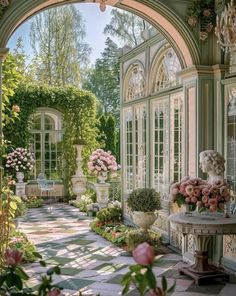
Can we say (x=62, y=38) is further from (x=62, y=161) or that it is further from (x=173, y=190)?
(x=173, y=190)

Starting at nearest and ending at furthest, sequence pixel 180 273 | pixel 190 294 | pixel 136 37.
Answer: pixel 190 294, pixel 180 273, pixel 136 37

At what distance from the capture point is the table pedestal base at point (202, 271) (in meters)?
4.64

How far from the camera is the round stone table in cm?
429

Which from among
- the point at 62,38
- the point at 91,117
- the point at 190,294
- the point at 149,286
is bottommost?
the point at 190,294

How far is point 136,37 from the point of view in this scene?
19516 mm

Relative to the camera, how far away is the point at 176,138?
656cm

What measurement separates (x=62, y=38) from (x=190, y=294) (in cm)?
1498

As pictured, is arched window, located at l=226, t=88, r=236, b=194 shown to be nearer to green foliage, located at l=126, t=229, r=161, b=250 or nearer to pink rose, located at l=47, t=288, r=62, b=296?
green foliage, located at l=126, t=229, r=161, b=250

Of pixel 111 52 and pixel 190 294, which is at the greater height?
pixel 111 52

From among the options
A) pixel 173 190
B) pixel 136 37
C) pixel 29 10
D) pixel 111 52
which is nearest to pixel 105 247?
pixel 173 190

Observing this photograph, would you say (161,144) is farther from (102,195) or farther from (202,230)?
(202,230)

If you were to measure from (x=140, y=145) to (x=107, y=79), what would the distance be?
16.4 m

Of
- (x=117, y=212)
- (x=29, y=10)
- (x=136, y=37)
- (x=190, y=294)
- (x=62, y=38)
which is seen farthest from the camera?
(x=136, y=37)

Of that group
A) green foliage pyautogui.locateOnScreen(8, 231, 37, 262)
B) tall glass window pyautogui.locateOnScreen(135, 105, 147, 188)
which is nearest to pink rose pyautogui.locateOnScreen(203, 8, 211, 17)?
tall glass window pyautogui.locateOnScreen(135, 105, 147, 188)
